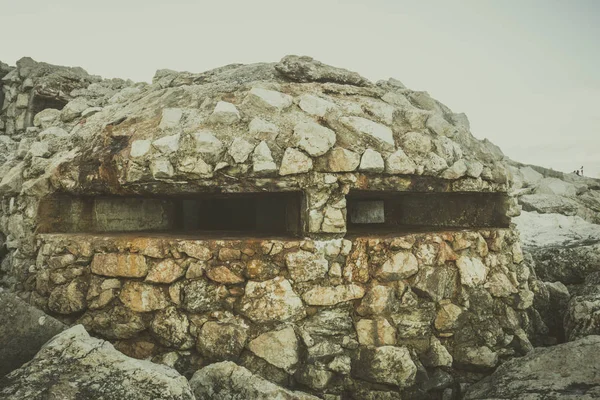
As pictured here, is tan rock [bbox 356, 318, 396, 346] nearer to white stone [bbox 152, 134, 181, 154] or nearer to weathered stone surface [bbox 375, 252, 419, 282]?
weathered stone surface [bbox 375, 252, 419, 282]

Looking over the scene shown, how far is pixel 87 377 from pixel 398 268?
197 centimetres

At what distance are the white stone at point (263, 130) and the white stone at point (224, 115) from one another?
15 centimetres

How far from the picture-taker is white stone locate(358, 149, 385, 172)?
287cm

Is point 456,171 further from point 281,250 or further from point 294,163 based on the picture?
point 281,250

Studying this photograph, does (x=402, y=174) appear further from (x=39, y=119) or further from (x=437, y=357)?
(x=39, y=119)

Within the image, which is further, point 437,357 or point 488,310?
point 488,310

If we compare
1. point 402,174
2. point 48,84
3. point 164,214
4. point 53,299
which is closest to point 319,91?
point 402,174

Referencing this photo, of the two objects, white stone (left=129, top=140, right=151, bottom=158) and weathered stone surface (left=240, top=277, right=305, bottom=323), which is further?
white stone (left=129, top=140, right=151, bottom=158)

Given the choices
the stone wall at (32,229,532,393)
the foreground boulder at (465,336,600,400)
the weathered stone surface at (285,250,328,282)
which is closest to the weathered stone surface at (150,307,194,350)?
the stone wall at (32,229,532,393)

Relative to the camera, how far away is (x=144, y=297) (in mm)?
2803

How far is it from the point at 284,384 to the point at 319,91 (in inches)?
89.6

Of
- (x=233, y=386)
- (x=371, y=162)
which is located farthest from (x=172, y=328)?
(x=371, y=162)

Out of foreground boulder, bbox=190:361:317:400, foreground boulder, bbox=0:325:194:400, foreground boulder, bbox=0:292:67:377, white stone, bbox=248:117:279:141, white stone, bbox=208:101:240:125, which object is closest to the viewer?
foreground boulder, bbox=0:325:194:400

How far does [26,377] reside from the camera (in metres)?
1.90
